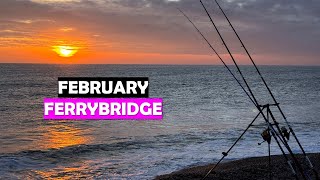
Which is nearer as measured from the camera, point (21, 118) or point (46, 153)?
point (46, 153)

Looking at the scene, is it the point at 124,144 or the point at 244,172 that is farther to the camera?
the point at 124,144

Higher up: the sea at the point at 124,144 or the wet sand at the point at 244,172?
the wet sand at the point at 244,172

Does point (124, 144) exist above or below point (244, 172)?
below

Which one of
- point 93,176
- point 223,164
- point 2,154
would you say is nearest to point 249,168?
point 223,164

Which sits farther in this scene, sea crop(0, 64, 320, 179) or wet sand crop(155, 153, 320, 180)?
sea crop(0, 64, 320, 179)

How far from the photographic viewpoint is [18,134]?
76.8ft

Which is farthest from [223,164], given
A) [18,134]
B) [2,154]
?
[18,134]

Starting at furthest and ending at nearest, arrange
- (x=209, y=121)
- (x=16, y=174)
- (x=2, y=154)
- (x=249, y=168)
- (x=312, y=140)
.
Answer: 1. (x=209, y=121)
2. (x=312, y=140)
3. (x=2, y=154)
4. (x=16, y=174)
5. (x=249, y=168)


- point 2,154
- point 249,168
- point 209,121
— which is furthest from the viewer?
point 209,121

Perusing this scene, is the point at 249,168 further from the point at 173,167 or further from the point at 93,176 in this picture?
the point at 93,176

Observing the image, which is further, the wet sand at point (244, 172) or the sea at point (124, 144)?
the sea at point (124, 144)

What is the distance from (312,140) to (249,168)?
30.4 feet

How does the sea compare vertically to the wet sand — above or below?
below

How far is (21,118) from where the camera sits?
1212 inches
